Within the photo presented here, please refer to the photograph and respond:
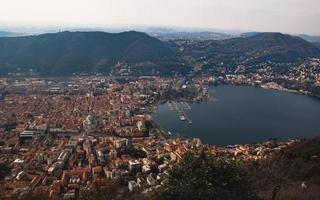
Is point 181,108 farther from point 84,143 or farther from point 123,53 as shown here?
point 123,53

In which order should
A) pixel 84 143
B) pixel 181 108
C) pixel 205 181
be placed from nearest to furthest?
pixel 205 181 < pixel 84 143 < pixel 181 108

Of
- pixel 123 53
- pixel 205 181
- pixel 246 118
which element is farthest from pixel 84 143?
pixel 123 53

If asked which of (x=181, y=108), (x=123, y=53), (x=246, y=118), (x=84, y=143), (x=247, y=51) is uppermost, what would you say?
(x=247, y=51)

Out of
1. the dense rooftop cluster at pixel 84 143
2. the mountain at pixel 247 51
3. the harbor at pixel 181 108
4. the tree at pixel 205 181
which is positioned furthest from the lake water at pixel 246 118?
the mountain at pixel 247 51

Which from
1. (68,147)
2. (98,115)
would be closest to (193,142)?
(68,147)

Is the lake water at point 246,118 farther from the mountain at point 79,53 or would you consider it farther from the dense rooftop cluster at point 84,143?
the mountain at point 79,53

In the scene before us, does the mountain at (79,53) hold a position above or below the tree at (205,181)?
below

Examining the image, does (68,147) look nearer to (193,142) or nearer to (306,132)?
(193,142)
